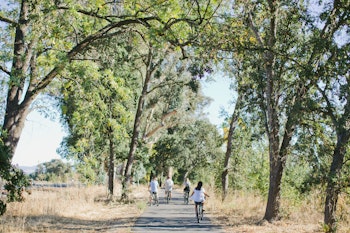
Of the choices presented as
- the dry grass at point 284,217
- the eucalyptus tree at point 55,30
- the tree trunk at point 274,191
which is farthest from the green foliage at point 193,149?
the eucalyptus tree at point 55,30

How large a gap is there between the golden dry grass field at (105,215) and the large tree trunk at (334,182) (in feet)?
1.20

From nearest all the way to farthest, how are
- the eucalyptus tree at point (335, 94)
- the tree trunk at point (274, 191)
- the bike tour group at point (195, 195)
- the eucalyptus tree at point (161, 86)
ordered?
the eucalyptus tree at point (335, 94)
the tree trunk at point (274, 191)
the bike tour group at point (195, 195)
the eucalyptus tree at point (161, 86)

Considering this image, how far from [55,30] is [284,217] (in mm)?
11411

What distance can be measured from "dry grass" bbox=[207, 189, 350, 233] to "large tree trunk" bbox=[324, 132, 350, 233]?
30 cm

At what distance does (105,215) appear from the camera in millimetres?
20125

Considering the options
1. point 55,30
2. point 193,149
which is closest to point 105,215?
point 55,30

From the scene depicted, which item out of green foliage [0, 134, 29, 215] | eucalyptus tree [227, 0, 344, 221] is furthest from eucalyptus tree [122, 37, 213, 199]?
green foliage [0, 134, 29, 215]

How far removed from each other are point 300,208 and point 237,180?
1232cm

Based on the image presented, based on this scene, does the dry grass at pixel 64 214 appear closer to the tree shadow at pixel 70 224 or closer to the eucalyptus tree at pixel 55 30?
the tree shadow at pixel 70 224

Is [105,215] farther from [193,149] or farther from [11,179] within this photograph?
[193,149]

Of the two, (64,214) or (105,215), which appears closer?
(64,214)

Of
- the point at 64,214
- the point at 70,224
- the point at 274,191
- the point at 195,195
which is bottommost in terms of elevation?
the point at 70,224

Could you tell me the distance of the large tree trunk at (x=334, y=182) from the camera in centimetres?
1217

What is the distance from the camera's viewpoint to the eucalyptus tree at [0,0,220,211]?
1235 centimetres
